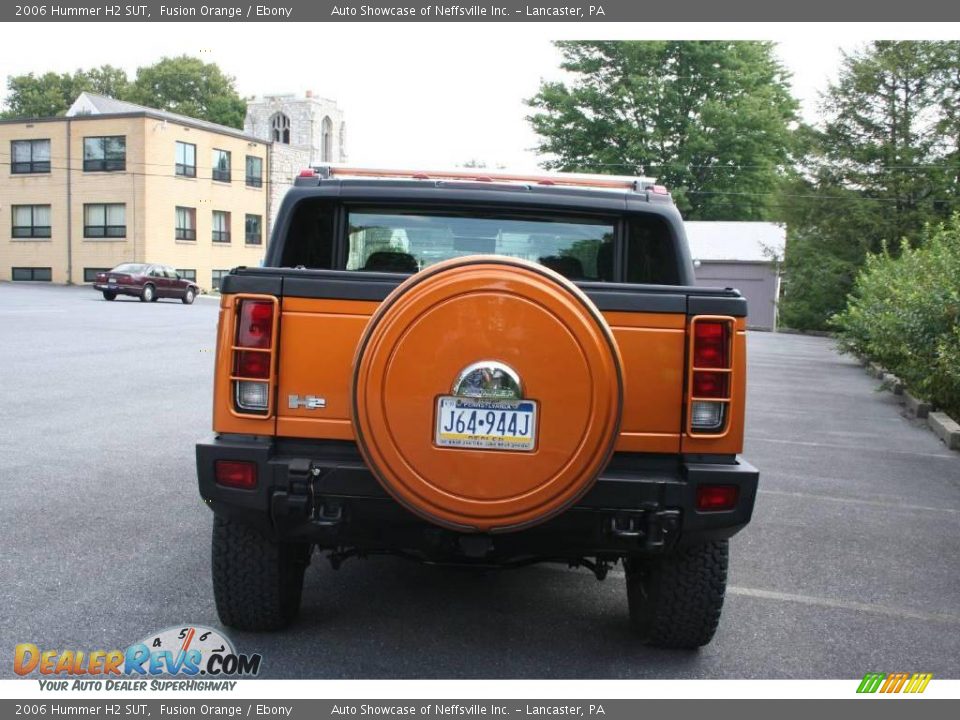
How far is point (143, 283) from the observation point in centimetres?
3678

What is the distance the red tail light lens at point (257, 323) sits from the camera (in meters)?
3.72

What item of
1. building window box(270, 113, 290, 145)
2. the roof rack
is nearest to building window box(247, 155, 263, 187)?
building window box(270, 113, 290, 145)

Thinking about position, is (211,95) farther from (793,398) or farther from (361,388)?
(361,388)

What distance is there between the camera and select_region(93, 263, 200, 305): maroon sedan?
36.5 m

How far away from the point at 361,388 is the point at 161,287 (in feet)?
119

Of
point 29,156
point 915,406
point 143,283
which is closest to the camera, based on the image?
point 915,406

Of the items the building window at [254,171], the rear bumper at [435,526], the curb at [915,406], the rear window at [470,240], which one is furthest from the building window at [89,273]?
the rear bumper at [435,526]

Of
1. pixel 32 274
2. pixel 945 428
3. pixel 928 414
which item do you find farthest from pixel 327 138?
pixel 945 428

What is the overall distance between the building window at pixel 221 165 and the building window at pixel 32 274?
10088 mm

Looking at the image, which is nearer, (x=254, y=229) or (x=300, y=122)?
(x=254, y=229)

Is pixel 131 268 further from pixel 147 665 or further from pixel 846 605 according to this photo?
pixel 846 605

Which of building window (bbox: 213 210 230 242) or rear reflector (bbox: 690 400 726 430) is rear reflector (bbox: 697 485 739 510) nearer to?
rear reflector (bbox: 690 400 726 430)

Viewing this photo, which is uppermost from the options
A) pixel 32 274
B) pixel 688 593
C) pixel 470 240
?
pixel 470 240

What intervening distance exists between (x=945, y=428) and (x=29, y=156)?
4976cm
